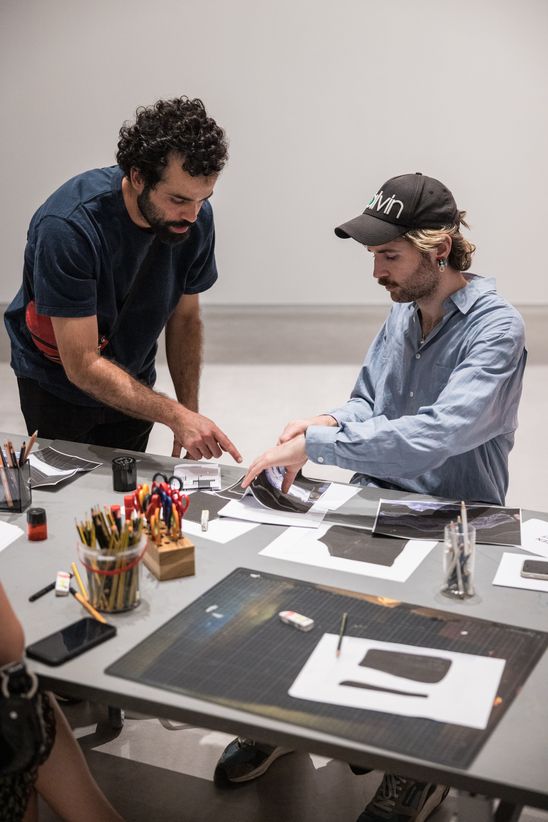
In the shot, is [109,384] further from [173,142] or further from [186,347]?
[173,142]

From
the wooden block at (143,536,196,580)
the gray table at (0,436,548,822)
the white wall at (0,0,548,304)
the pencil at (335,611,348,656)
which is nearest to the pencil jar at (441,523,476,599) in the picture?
the gray table at (0,436,548,822)

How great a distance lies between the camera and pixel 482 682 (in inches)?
58.2

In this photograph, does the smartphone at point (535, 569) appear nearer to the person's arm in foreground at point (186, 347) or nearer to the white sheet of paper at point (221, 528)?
the white sheet of paper at point (221, 528)

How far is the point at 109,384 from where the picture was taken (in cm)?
254

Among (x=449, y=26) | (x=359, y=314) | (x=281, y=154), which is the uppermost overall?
(x=449, y=26)

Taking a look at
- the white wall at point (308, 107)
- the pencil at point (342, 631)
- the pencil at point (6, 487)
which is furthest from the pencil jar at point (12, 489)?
the white wall at point (308, 107)

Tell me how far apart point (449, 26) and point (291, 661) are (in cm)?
529

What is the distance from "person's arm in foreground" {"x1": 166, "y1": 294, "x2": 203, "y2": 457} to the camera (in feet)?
9.80

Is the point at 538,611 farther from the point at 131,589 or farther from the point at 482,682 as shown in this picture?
the point at 131,589

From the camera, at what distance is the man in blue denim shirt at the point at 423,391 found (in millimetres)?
2139

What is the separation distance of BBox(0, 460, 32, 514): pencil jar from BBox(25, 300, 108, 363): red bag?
1.95 feet

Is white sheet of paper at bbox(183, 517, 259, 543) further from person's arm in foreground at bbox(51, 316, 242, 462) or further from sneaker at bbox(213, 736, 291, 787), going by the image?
sneaker at bbox(213, 736, 291, 787)

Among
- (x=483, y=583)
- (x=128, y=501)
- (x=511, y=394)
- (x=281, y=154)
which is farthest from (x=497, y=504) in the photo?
(x=281, y=154)

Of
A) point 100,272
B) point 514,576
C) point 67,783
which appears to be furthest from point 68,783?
point 100,272
